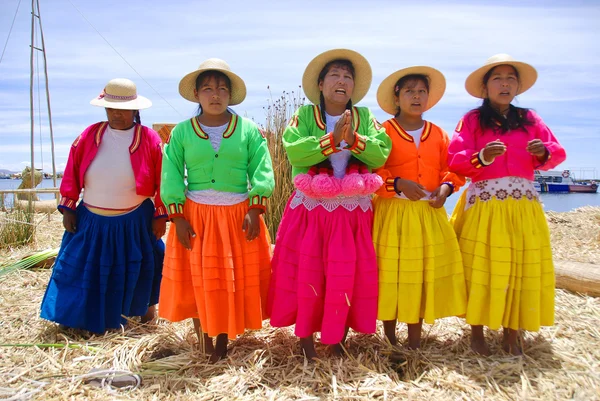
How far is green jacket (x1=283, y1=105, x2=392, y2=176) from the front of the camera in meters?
2.74

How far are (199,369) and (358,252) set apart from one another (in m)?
1.32

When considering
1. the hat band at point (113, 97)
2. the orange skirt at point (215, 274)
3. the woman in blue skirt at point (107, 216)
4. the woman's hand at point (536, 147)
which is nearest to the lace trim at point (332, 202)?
the orange skirt at point (215, 274)

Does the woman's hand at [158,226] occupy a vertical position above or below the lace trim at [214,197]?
below

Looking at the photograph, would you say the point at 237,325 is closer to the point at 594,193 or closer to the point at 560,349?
the point at 560,349

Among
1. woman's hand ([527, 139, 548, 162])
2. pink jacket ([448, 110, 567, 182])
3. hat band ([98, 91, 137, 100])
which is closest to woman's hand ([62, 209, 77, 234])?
hat band ([98, 91, 137, 100])

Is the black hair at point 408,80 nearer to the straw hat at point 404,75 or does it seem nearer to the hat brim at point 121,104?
the straw hat at point 404,75

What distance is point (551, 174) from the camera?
51562mm

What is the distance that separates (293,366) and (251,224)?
1.00m

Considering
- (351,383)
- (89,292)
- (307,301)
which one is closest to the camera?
(351,383)

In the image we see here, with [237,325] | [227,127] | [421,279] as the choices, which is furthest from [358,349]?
[227,127]

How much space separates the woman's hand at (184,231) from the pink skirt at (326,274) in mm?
601

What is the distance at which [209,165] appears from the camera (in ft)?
9.64

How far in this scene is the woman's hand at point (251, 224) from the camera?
9.54 ft

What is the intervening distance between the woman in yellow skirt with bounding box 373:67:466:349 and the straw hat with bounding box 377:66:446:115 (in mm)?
10
